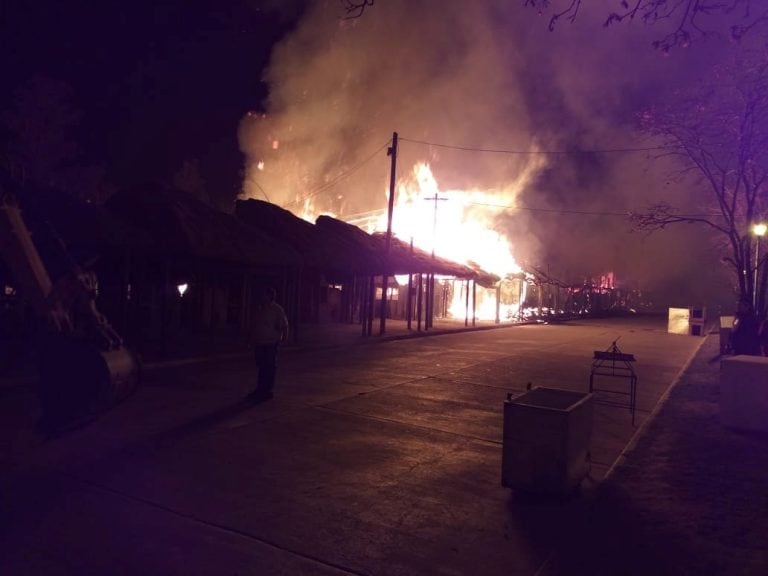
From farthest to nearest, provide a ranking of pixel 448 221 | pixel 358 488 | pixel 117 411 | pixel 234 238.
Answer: pixel 448 221 → pixel 234 238 → pixel 117 411 → pixel 358 488

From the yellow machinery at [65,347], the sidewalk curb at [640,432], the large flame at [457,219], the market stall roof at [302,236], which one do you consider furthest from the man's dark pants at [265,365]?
the large flame at [457,219]

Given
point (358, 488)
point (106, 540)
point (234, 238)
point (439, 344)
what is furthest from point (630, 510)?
point (439, 344)

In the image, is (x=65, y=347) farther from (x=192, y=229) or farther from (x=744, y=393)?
(x=192, y=229)

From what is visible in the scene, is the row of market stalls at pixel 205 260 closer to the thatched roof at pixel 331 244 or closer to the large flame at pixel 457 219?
the thatched roof at pixel 331 244

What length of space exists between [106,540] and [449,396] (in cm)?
689

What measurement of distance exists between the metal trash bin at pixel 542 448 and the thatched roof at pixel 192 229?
32.8 feet

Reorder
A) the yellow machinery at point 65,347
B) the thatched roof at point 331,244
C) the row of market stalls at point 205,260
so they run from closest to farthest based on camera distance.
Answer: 1. the yellow machinery at point 65,347
2. the row of market stalls at point 205,260
3. the thatched roof at point 331,244

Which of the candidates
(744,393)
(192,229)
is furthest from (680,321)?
(192,229)

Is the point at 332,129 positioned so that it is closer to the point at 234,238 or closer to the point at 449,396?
the point at 234,238

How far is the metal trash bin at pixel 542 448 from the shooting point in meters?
5.02

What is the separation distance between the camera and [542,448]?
5.07 meters

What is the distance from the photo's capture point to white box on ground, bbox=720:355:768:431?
798 centimetres

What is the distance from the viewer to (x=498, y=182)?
55062mm

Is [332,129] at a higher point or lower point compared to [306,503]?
higher
